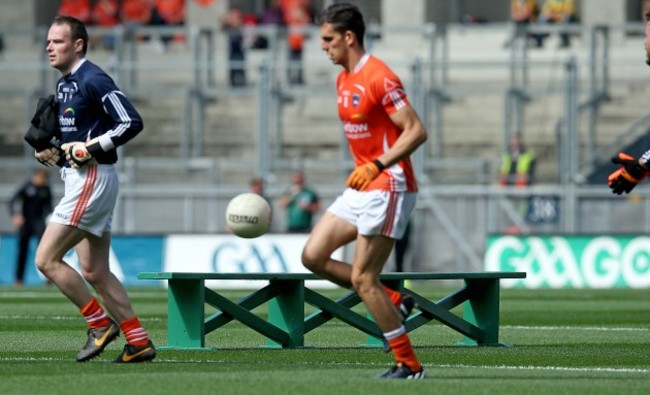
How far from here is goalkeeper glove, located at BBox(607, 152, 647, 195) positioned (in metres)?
11.4

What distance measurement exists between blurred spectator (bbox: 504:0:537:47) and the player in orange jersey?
73.1 ft

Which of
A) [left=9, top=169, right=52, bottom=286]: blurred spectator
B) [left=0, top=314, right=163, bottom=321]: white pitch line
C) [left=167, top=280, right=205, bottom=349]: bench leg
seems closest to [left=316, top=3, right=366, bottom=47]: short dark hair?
[left=167, top=280, right=205, bottom=349]: bench leg

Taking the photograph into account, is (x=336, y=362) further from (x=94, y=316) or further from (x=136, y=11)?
(x=136, y=11)

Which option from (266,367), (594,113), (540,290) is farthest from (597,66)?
(266,367)

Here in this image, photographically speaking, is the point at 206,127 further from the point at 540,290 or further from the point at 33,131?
the point at 33,131

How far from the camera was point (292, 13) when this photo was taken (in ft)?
130

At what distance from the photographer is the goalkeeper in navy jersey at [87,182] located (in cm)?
1197

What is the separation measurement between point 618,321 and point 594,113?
47.6 ft

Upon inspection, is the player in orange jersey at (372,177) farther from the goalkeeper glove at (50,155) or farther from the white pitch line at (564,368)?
the goalkeeper glove at (50,155)

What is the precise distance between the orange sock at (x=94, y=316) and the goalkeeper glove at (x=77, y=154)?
101cm

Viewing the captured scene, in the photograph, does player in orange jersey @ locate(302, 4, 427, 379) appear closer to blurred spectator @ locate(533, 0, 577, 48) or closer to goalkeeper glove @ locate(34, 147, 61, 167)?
goalkeeper glove @ locate(34, 147, 61, 167)

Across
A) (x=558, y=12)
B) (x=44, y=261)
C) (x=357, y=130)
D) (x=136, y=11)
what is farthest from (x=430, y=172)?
(x=357, y=130)

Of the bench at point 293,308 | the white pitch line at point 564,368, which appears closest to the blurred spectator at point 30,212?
the bench at point 293,308

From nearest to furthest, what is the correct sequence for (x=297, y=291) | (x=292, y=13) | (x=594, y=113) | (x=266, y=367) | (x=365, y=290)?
(x=365, y=290) < (x=266, y=367) < (x=297, y=291) < (x=594, y=113) < (x=292, y=13)
